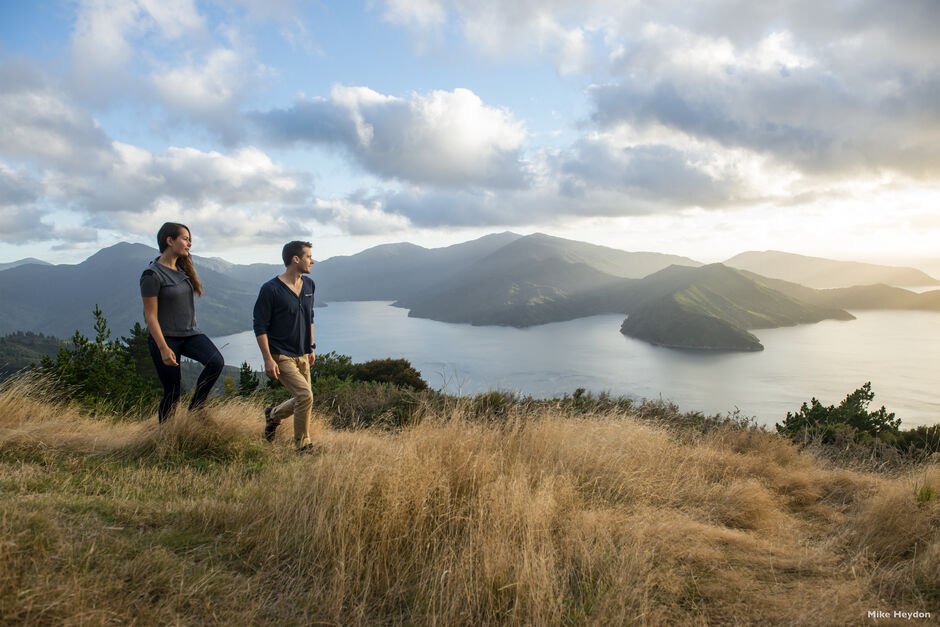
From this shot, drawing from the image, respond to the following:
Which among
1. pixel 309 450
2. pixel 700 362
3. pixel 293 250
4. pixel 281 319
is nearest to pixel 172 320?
pixel 281 319

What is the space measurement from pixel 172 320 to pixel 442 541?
11.3ft

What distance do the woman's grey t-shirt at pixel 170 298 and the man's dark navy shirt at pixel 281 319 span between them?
2.11 ft

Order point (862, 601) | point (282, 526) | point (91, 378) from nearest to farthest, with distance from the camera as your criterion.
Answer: point (862, 601) → point (282, 526) → point (91, 378)

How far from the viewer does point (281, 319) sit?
15.6ft

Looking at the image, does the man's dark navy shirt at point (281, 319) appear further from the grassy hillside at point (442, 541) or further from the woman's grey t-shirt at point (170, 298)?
the grassy hillside at point (442, 541)

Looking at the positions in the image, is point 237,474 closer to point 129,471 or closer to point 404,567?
point 129,471

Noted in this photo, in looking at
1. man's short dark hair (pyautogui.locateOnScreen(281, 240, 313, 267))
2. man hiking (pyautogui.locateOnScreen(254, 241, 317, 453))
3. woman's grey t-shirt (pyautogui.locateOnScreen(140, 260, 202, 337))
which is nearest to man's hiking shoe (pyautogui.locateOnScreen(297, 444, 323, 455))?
man hiking (pyautogui.locateOnScreen(254, 241, 317, 453))

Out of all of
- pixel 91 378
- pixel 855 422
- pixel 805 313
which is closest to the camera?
pixel 91 378

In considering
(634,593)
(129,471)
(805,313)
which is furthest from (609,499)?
(805,313)

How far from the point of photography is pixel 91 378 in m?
7.41

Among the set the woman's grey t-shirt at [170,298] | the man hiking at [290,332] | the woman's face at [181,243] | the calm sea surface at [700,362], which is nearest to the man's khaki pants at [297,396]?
the man hiking at [290,332]

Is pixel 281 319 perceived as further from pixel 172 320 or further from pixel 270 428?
pixel 270 428

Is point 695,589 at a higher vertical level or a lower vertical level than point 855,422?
higher

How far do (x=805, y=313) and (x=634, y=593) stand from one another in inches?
6783
